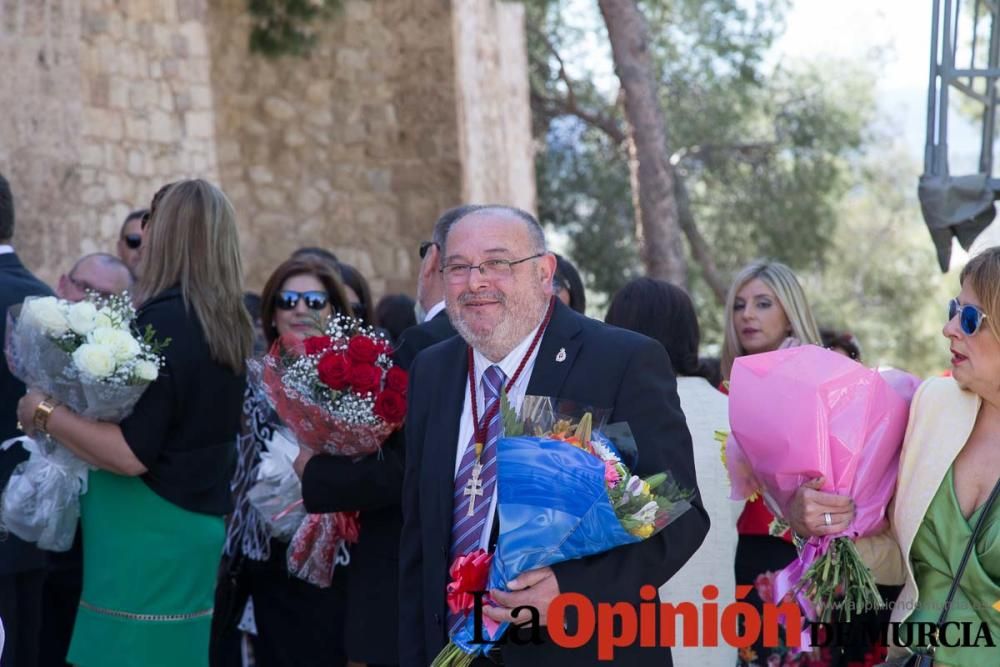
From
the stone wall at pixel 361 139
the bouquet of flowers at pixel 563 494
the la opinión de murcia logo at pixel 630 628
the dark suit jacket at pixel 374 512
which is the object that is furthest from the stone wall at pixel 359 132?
the bouquet of flowers at pixel 563 494

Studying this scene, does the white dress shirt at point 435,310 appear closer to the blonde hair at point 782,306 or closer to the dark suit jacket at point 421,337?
the dark suit jacket at point 421,337

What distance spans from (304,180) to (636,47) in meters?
3.94

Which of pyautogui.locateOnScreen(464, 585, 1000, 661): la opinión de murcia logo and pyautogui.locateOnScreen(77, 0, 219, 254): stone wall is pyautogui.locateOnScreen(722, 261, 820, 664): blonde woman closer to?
pyautogui.locateOnScreen(464, 585, 1000, 661): la opinión de murcia logo

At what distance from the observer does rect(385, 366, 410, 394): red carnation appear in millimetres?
4871

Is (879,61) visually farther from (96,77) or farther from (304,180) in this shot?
(96,77)

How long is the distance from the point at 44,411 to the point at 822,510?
2843mm

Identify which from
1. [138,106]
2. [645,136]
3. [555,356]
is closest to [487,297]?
[555,356]

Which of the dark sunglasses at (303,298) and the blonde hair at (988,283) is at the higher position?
the dark sunglasses at (303,298)

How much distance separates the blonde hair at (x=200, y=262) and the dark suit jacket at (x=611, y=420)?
1396 mm

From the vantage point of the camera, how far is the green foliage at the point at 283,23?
1467 centimetres

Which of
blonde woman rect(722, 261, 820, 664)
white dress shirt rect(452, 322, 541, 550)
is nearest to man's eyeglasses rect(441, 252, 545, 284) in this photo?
white dress shirt rect(452, 322, 541, 550)

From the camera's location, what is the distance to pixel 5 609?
5.32m

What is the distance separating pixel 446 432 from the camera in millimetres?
3967

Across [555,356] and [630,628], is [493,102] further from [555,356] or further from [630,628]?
[630,628]
